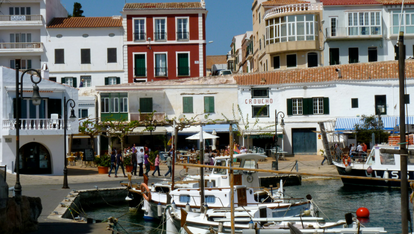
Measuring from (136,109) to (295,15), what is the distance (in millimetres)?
17438

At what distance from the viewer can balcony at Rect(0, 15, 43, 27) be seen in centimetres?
5047

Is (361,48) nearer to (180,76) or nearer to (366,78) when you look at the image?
(366,78)

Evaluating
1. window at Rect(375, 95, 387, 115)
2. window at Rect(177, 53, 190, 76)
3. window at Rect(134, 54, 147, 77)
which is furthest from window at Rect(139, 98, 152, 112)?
window at Rect(375, 95, 387, 115)

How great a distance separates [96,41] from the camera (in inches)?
2035

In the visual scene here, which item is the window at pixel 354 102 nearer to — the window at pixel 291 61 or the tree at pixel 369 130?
the tree at pixel 369 130

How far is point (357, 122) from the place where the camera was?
43.4m

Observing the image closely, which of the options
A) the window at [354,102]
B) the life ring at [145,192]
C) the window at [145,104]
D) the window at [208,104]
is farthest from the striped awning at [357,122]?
the life ring at [145,192]

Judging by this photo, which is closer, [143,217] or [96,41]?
[143,217]

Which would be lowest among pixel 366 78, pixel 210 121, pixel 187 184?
pixel 187 184

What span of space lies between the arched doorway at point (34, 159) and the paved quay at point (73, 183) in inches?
62.7

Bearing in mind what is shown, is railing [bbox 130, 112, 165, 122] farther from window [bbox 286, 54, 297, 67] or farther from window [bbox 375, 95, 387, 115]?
window [bbox 375, 95, 387, 115]

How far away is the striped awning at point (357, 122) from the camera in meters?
42.4

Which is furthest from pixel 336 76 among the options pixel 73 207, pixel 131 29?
pixel 73 207

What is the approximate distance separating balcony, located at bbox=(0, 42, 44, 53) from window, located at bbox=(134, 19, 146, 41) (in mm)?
9130
